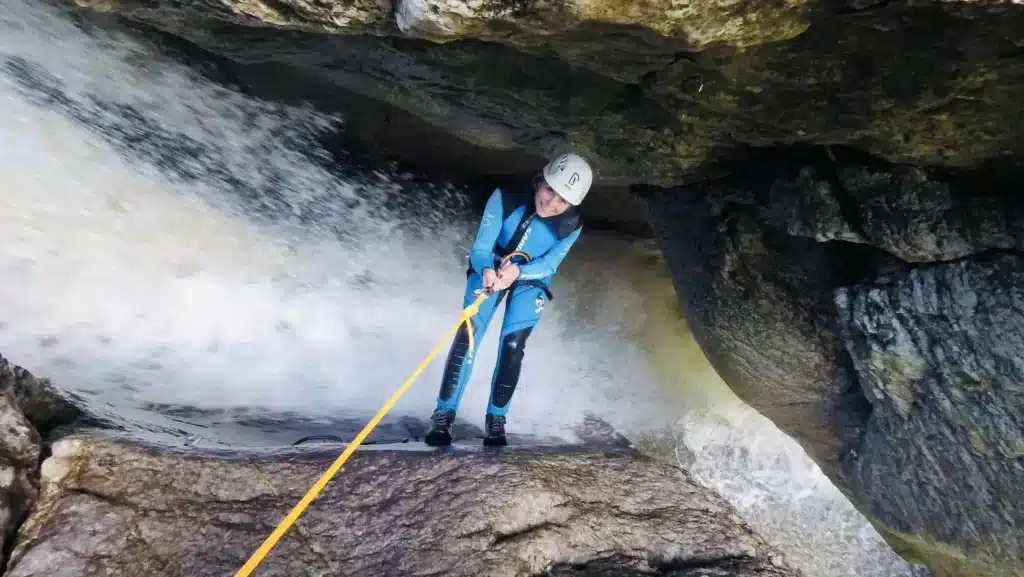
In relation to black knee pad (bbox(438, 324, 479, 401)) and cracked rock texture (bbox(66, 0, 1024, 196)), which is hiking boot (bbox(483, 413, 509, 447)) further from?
cracked rock texture (bbox(66, 0, 1024, 196))

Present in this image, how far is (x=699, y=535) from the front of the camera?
12.3 feet

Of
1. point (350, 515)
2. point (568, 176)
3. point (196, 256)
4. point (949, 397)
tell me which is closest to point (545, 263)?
point (568, 176)

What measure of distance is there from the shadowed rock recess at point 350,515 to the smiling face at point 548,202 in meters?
1.86

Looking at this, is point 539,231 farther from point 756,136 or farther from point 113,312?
point 113,312

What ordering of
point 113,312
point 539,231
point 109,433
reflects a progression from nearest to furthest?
point 109,433 → point 539,231 → point 113,312

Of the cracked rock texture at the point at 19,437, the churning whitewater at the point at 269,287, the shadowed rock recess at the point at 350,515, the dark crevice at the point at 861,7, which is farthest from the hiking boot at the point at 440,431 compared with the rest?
the dark crevice at the point at 861,7

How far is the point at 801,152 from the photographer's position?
475cm

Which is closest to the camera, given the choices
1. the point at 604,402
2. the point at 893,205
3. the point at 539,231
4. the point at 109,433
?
the point at 109,433

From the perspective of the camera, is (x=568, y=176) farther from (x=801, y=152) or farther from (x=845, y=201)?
(x=845, y=201)

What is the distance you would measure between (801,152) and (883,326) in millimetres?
1461

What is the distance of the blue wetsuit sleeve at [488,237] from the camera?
4727 mm

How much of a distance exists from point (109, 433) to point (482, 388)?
450cm

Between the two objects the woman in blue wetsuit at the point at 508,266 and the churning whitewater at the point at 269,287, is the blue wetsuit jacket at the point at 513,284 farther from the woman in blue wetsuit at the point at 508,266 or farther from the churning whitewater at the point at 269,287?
the churning whitewater at the point at 269,287

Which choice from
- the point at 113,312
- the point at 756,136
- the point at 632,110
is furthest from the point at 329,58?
the point at 756,136
